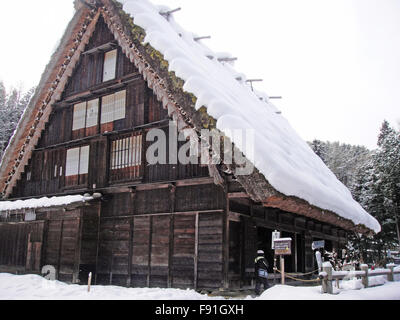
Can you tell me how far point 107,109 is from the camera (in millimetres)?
13547

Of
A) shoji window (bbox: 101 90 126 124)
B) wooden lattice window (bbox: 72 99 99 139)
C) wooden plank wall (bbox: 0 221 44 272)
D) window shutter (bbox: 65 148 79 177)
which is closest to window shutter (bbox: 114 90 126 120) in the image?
shoji window (bbox: 101 90 126 124)

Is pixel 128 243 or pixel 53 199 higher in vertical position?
pixel 53 199

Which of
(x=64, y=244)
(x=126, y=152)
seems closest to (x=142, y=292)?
(x=64, y=244)

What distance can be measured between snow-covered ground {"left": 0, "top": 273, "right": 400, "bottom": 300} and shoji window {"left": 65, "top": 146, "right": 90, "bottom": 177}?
3991mm

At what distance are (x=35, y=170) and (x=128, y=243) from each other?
6096mm

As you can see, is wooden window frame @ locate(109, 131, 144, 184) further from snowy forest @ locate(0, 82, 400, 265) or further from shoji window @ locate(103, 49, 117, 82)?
snowy forest @ locate(0, 82, 400, 265)

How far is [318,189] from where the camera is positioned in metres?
9.96

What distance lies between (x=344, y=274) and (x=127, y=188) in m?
7.05

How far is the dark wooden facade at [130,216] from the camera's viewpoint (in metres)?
10.4

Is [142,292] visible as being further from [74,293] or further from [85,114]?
[85,114]

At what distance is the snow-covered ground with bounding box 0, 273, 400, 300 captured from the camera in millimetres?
7211
